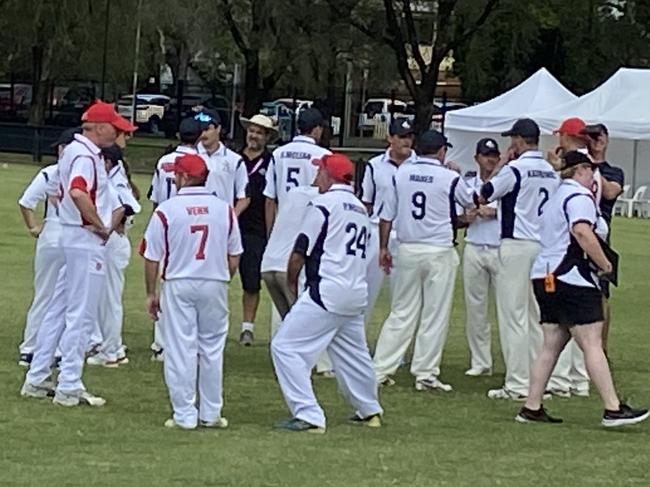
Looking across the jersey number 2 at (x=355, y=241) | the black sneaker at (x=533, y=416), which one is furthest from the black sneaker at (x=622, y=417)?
the jersey number 2 at (x=355, y=241)

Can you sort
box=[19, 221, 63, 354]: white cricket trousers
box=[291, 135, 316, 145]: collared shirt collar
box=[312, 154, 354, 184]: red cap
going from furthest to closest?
1. box=[291, 135, 316, 145]: collared shirt collar
2. box=[19, 221, 63, 354]: white cricket trousers
3. box=[312, 154, 354, 184]: red cap

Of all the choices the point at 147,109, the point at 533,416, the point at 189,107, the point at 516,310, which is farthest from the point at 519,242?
the point at 147,109

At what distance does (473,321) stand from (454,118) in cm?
2788

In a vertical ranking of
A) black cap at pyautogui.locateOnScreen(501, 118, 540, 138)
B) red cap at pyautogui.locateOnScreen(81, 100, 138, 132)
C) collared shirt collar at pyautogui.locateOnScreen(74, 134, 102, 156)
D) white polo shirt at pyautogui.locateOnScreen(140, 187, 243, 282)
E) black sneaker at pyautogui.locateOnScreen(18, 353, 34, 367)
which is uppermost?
black cap at pyautogui.locateOnScreen(501, 118, 540, 138)

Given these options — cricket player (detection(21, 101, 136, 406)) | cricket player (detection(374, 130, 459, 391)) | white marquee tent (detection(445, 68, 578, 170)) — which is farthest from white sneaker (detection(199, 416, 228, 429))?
white marquee tent (detection(445, 68, 578, 170))

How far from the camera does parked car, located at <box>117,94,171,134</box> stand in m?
58.8

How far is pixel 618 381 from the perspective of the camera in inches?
525

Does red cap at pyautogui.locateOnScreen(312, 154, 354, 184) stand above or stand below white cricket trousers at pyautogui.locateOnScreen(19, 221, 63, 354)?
above

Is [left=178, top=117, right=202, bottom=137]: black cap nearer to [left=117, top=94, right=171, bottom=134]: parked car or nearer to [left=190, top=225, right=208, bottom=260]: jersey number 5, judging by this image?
[left=190, top=225, right=208, bottom=260]: jersey number 5

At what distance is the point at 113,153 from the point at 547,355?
3758 millimetres

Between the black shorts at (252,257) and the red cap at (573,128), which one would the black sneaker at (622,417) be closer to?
the red cap at (573,128)

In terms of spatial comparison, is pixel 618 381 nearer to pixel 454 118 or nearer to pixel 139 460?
pixel 139 460

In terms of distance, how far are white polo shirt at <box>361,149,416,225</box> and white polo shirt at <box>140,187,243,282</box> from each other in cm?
258

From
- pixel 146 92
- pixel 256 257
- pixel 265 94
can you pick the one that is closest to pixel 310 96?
pixel 265 94
